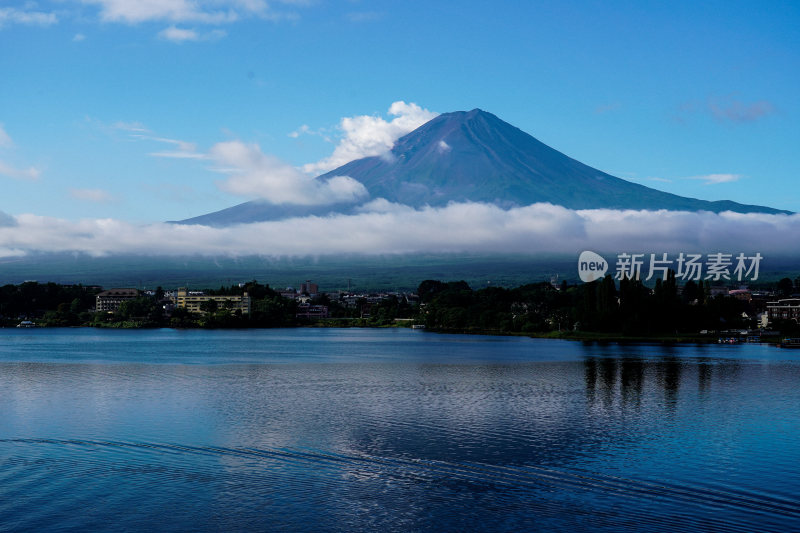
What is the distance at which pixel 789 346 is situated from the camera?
214ft

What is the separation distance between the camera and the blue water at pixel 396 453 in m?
12.6

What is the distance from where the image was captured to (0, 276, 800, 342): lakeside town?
70.7 metres

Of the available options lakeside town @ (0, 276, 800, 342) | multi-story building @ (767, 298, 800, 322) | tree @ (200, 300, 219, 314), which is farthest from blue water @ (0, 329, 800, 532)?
tree @ (200, 300, 219, 314)

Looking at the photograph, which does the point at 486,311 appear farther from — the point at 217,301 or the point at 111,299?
the point at 111,299

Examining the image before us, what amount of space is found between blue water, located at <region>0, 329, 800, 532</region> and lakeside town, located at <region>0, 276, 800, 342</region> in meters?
36.9

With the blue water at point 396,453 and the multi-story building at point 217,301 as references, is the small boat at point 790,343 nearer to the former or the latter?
the blue water at point 396,453

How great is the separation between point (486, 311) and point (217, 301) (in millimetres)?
52567

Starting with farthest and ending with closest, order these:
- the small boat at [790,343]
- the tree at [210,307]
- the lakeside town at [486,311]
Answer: the tree at [210,307]
the lakeside town at [486,311]
the small boat at [790,343]

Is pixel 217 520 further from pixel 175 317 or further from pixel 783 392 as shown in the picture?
pixel 175 317

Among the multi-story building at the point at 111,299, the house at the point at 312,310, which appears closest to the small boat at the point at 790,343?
the house at the point at 312,310

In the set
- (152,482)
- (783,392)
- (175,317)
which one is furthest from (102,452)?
(175,317)

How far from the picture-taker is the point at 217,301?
424 feet

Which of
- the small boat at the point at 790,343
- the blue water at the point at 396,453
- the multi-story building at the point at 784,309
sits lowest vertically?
the blue water at the point at 396,453

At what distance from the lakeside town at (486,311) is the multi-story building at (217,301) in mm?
218
